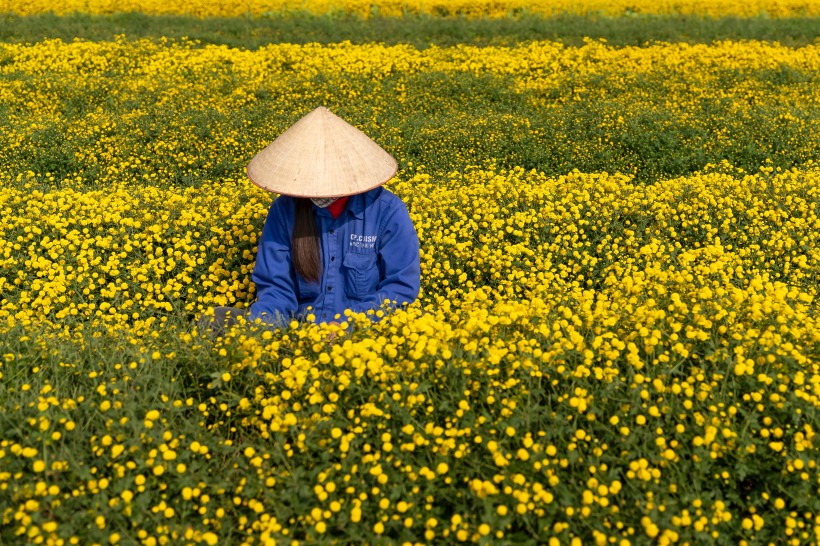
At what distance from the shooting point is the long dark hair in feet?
13.3

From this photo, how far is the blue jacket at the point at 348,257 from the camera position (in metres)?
4.11

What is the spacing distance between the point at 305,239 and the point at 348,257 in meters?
0.31

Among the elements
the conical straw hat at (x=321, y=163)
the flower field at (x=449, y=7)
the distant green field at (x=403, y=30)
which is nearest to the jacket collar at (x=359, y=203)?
the conical straw hat at (x=321, y=163)

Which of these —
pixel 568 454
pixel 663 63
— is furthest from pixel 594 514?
pixel 663 63

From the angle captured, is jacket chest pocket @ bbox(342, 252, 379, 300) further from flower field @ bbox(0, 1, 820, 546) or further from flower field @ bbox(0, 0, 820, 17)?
flower field @ bbox(0, 0, 820, 17)

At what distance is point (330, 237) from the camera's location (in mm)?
4137

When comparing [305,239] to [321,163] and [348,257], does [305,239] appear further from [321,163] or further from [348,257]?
[321,163]

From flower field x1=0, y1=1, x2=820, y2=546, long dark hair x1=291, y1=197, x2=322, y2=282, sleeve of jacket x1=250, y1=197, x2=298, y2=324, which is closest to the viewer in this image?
flower field x1=0, y1=1, x2=820, y2=546

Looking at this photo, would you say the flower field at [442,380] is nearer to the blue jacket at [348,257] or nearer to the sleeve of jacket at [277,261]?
the blue jacket at [348,257]

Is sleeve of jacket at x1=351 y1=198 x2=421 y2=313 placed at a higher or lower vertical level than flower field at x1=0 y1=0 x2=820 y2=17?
lower

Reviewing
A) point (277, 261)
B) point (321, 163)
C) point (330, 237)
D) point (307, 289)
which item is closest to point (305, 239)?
point (330, 237)

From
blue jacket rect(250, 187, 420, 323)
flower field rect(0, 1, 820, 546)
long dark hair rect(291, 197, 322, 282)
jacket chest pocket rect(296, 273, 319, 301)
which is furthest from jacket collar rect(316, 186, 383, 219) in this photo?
flower field rect(0, 1, 820, 546)

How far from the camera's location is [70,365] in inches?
132

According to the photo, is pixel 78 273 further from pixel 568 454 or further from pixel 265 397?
pixel 568 454
